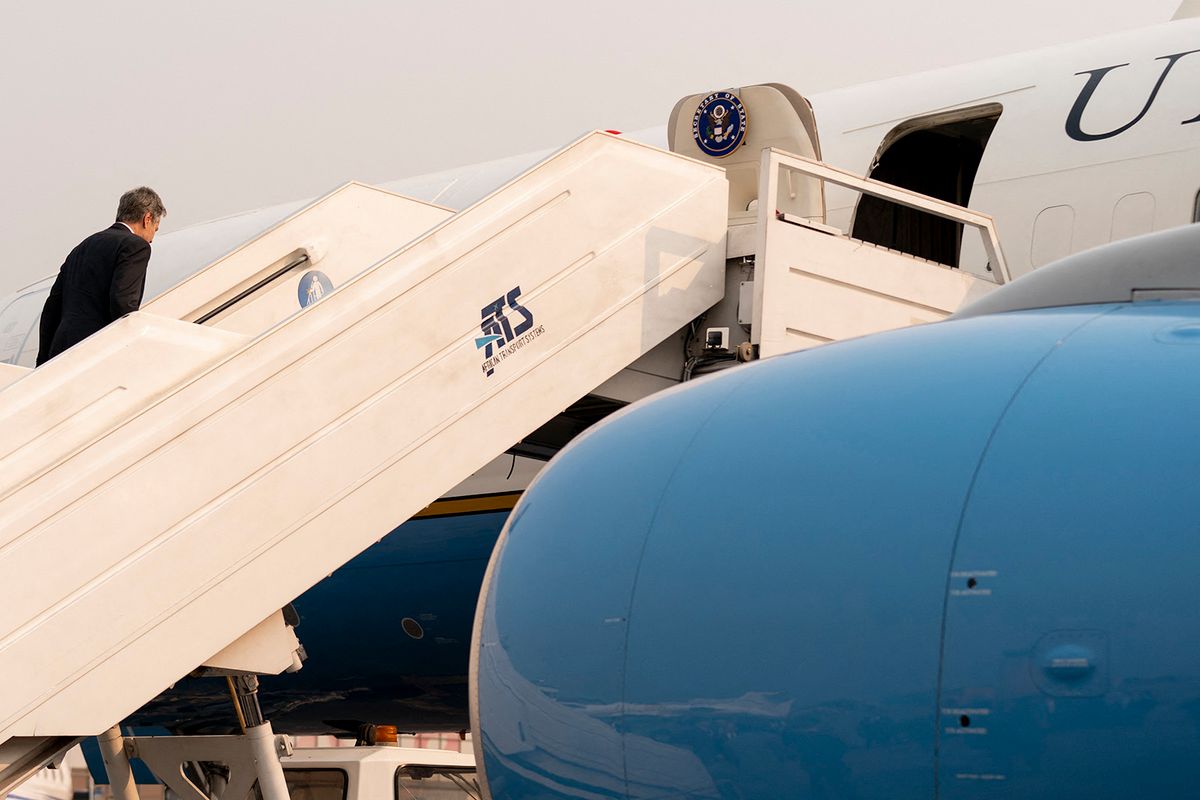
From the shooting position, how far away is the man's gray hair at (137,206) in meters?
7.54

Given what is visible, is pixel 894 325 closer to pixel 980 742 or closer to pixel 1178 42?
pixel 1178 42

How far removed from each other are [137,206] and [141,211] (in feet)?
0.10

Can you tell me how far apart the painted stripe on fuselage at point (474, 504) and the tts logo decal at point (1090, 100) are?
3.49 meters

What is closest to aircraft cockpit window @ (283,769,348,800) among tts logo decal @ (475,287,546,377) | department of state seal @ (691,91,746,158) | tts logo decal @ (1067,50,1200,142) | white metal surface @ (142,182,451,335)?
white metal surface @ (142,182,451,335)

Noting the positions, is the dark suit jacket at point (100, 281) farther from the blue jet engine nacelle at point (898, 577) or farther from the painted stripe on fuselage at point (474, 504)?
the blue jet engine nacelle at point (898, 577)

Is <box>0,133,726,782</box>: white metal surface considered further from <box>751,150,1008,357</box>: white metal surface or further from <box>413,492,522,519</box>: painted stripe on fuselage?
<box>413,492,522,519</box>: painted stripe on fuselage

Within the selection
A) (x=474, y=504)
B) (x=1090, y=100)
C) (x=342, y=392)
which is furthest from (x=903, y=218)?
(x=342, y=392)

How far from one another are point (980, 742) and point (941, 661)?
17cm

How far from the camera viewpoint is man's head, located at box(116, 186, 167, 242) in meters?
7.55

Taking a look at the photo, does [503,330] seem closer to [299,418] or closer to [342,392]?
[342,392]

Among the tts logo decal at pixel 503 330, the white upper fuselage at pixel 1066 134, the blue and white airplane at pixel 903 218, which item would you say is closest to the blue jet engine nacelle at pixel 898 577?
the tts logo decal at pixel 503 330

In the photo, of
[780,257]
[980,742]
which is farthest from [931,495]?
[780,257]

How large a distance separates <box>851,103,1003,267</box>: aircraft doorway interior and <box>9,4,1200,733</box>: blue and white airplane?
0.01 meters

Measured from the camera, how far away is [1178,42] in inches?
337
